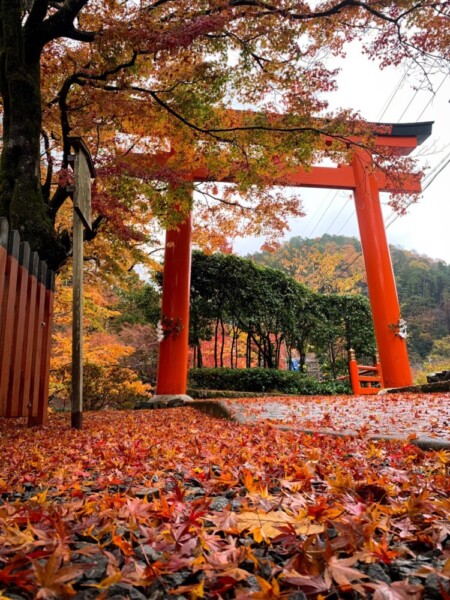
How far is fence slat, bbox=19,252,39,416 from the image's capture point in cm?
275

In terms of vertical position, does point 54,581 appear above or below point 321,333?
below

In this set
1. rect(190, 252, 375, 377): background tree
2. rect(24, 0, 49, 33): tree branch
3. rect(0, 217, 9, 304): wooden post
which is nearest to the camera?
rect(0, 217, 9, 304): wooden post

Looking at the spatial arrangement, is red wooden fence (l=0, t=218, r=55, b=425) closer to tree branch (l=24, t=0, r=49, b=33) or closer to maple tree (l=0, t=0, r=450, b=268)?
maple tree (l=0, t=0, r=450, b=268)

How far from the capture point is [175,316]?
8.20 m

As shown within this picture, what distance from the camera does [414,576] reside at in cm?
64

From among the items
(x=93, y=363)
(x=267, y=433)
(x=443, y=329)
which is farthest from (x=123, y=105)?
(x=443, y=329)

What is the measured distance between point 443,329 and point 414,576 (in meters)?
A: 24.0

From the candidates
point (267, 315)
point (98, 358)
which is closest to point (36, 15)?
point (98, 358)

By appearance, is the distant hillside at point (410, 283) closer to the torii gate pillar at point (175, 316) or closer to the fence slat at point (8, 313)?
the torii gate pillar at point (175, 316)

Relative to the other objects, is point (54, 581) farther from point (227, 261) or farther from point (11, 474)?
point (227, 261)

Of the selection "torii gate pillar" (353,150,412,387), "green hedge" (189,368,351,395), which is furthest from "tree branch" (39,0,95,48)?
"green hedge" (189,368,351,395)

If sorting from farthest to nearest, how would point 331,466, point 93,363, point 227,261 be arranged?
point 227,261, point 93,363, point 331,466

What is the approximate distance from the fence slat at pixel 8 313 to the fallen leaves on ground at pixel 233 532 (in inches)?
43.7

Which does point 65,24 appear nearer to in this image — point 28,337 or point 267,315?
point 28,337
